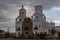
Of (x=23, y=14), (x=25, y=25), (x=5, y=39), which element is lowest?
(x=5, y=39)

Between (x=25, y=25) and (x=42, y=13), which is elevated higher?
(x=42, y=13)

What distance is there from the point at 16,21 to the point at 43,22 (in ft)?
31.2

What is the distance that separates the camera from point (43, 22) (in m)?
65.8

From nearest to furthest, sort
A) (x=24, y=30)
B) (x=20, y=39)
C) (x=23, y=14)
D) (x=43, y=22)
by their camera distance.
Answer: (x=20, y=39) < (x=24, y=30) < (x=23, y=14) < (x=43, y=22)

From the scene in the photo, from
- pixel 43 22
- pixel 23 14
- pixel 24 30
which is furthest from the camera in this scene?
pixel 43 22

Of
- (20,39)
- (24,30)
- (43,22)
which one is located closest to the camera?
(20,39)

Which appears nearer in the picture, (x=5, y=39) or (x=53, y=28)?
(x=5, y=39)

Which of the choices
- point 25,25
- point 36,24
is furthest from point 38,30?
point 25,25

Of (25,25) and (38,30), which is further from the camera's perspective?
(38,30)

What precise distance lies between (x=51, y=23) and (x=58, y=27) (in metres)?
4.69

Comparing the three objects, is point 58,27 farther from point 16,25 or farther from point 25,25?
point 25,25

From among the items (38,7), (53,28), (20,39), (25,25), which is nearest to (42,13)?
(38,7)

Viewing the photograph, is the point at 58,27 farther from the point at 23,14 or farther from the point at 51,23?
the point at 23,14

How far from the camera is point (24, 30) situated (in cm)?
4791
